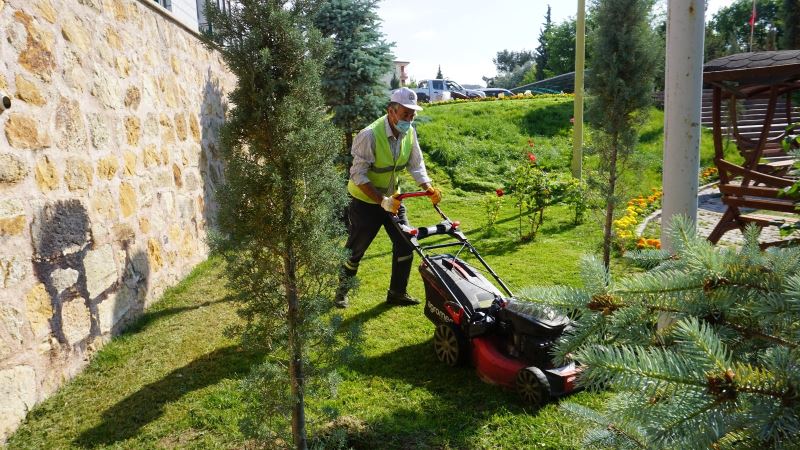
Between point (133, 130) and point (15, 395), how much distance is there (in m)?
2.59

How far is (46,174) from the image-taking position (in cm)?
350

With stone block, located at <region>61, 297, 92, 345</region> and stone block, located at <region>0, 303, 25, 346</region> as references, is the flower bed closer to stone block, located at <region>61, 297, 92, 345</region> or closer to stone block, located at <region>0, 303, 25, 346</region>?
stone block, located at <region>61, 297, 92, 345</region>

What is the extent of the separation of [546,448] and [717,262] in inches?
82.4

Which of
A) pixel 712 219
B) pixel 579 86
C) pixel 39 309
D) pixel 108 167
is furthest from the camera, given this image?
pixel 579 86

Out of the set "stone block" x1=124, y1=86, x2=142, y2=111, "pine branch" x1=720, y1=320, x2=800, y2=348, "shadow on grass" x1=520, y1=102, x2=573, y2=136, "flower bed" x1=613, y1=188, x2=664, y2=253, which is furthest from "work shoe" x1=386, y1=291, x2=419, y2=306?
"shadow on grass" x1=520, y1=102, x2=573, y2=136

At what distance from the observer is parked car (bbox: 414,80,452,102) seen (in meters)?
28.9

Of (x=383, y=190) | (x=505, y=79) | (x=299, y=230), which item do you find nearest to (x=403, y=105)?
(x=383, y=190)

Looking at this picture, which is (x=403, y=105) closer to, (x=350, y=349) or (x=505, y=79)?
(x=350, y=349)

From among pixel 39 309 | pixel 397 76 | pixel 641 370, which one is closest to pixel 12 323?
pixel 39 309

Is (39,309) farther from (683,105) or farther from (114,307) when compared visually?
(683,105)

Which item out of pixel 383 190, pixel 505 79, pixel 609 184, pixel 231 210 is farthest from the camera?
pixel 505 79

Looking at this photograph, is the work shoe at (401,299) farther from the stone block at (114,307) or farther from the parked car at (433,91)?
the parked car at (433,91)

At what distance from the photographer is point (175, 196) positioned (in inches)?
228

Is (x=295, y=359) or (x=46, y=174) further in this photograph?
(x=46, y=174)
